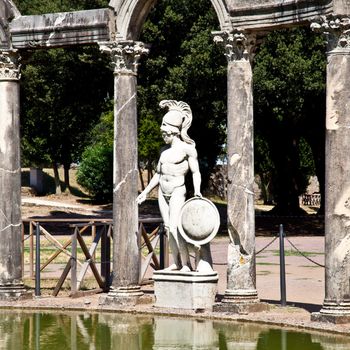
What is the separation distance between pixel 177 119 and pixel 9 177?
10.5 feet

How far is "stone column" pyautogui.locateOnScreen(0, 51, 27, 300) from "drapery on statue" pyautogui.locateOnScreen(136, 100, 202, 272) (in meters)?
2.47

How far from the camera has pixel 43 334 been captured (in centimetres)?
1446

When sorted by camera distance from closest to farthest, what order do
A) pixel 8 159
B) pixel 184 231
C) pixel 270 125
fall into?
pixel 184 231 → pixel 8 159 → pixel 270 125

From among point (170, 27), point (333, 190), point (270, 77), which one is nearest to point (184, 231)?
point (333, 190)

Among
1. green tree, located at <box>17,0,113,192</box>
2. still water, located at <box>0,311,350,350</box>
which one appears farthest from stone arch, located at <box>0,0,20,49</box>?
green tree, located at <box>17,0,113,192</box>

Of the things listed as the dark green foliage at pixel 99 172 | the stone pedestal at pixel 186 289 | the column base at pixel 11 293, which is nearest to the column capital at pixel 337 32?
the stone pedestal at pixel 186 289

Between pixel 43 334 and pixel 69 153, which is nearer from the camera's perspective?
pixel 43 334

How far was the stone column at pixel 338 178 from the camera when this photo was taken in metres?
14.4

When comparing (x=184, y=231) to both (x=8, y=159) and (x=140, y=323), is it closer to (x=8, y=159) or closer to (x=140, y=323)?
(x=140, y=323)

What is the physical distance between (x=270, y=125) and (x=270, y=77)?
603cm

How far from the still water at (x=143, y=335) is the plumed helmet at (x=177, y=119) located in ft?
9.74

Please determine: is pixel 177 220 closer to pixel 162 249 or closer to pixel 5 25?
pixel 162 249

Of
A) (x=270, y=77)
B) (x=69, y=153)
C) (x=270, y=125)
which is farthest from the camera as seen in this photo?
(x=69, y=153)

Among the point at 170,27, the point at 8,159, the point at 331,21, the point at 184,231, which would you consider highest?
the point at 170,27
